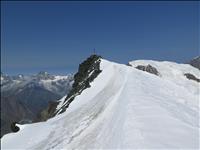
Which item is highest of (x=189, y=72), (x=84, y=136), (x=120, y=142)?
(x=120, y=142)

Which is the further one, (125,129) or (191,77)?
(191,77)

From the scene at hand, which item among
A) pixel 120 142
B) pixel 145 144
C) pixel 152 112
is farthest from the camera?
pixel 152 112

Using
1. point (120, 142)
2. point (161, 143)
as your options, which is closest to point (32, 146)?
point (120, 142)

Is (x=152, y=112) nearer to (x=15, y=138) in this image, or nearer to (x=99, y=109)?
(x=99, y=109)

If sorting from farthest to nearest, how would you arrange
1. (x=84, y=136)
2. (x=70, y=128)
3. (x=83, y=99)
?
1. (x=83, y=99)
2. (x=70, y=128)
3. (x=84, y=136)

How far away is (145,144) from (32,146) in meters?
15.9

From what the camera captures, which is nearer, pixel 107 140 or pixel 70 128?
pixel 107 140

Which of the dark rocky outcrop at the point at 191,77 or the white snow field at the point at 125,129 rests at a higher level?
the white snow field at the point at 125,129

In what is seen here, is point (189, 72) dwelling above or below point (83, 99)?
below

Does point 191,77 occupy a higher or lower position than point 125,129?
lower

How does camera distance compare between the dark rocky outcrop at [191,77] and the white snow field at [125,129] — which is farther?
the dark rocky outcrop at [191,77]

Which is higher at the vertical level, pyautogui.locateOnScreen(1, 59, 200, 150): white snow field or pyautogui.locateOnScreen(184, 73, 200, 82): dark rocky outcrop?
pyautogui.locateOnScreen(1, 59, 200, 150): white snow field

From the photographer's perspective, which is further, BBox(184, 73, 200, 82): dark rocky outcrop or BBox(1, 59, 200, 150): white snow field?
BBox(184, 73, 200, 82): dark rocky outcrop

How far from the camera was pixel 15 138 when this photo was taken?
32594mm
